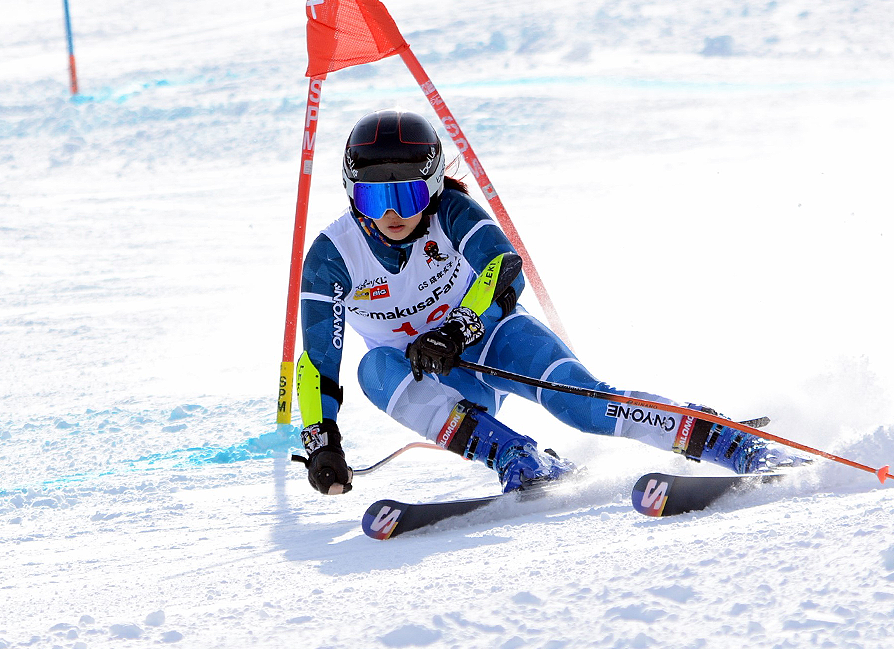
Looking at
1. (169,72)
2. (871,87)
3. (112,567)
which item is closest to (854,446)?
(112,567)

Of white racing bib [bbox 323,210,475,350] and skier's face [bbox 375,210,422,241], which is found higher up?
skier's face [bbox 375,210,422,241]

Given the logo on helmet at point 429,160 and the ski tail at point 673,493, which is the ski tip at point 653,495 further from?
the logo on helmet at point 429,160

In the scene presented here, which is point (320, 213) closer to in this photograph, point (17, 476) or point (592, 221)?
point (592, 221)

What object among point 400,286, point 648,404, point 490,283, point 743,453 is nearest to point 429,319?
point 400,286

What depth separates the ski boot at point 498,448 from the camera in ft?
10.4

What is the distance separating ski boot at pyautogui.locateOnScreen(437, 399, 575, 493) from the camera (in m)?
3.17

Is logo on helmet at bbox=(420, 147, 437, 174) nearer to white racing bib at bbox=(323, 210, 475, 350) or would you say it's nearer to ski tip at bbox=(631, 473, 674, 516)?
white racing bib at bbox=(323, 210, 475, 350)

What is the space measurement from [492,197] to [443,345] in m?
1.87

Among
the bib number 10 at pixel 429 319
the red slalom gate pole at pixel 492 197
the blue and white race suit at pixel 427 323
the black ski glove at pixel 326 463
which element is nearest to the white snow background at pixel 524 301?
the black ski glove at pixel 326 463

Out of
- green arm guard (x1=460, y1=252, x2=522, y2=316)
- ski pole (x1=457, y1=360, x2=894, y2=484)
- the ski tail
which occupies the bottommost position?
the ski tail

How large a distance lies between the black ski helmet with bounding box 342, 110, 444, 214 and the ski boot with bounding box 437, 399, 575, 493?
2.57ft

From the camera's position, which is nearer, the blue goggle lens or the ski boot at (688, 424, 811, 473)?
the ski boot at (688, 424, 811, 473)

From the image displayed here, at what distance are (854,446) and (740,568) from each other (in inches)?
Answer: 40.0

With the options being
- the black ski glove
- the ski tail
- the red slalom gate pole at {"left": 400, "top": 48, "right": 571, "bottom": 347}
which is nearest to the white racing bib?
the black ski glove
